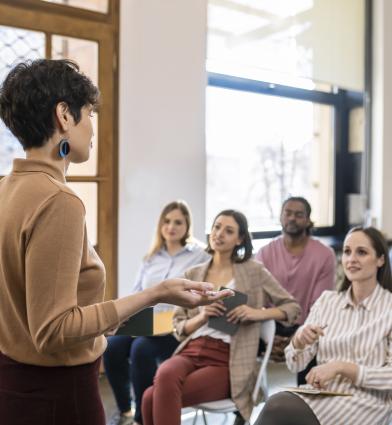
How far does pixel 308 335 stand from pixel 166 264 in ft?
4.20

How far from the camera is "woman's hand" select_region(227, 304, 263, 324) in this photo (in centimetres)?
244

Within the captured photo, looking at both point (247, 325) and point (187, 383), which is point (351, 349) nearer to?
point (247, 325)

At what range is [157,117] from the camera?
12.1 ft

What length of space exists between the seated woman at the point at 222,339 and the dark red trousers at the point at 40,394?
1.25m

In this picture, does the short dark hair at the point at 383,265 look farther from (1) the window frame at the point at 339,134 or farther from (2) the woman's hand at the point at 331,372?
(1) the window frame at the point at 339,134

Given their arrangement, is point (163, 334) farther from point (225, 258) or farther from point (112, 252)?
point (112, 252)

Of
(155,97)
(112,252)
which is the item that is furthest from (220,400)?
(155,97)

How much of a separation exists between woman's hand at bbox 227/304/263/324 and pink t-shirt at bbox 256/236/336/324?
775 mm

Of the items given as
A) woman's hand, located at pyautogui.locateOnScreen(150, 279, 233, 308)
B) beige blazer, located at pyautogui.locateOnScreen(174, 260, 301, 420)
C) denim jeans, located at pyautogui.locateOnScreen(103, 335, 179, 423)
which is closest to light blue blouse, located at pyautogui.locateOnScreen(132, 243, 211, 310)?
denim jeans, located at pyautogui.locateOnScreen(103, 335, 179, 423)

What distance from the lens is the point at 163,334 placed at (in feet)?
9.38

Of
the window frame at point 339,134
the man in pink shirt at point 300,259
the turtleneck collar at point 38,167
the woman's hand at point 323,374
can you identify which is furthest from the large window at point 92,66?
the turtleneck collar at point 38,167

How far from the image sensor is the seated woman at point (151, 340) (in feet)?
9.19

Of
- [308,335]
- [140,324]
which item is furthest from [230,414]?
[140,324]

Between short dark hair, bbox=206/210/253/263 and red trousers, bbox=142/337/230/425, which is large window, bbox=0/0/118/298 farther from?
red trousers, bbox=142/337/230/425
